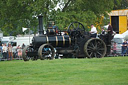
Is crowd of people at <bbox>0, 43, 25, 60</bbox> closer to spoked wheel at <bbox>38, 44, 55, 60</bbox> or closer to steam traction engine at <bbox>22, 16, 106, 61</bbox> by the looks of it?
steam traction engine at <bbox>22, 16, 106, 61</bbox>

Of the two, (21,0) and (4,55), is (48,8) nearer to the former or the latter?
(21,0)

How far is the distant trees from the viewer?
108 ft

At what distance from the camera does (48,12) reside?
109 ft

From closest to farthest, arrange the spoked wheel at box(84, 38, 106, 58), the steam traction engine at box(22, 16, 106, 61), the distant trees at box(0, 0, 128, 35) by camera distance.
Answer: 1. the steam traction engine at box(22, 16, 106, 61)
2. the spoked wheel at box(84, 38, 106, 58)
3. the distant trees at box(0, 0, 128, 35)

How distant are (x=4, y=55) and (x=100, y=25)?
36.7 ft

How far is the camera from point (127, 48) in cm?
2962

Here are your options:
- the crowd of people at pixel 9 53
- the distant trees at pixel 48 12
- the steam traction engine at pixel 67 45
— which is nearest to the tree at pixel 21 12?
the distant trees at pixel 48 12

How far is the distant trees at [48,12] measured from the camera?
108 ft

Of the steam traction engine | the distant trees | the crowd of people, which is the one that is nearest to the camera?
the steam traction engine

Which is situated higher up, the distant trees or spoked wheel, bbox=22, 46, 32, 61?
the distant trees

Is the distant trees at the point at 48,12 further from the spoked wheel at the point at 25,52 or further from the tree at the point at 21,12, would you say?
the spoked wheel at the point at 25,52

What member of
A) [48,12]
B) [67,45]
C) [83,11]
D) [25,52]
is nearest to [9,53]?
[48,12]

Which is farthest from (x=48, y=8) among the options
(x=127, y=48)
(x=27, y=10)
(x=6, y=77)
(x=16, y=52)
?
(x=6, y=77)

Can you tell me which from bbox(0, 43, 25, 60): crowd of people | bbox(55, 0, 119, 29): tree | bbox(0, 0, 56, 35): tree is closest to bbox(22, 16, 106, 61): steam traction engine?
bbox(0, 43, 25, 60): crowd of people
